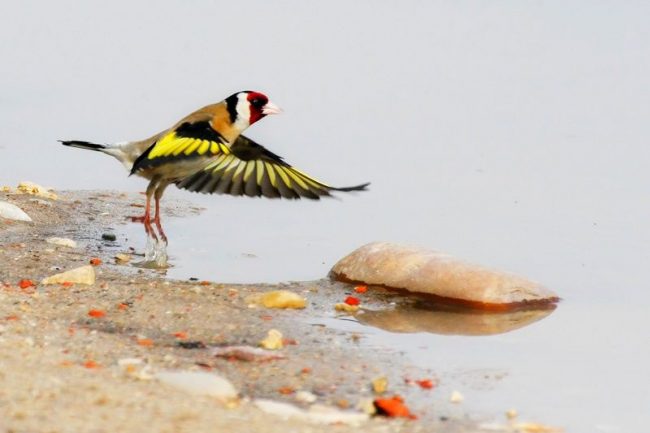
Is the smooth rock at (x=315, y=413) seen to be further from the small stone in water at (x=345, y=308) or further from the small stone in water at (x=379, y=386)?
the small stone in water at (x=345, y=308)

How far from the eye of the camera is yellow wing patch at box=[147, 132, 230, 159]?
364 inches

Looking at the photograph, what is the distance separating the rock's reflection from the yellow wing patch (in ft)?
5.53

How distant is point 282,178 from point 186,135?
2.60 ft

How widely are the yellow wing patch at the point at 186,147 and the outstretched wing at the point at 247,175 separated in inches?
13.2

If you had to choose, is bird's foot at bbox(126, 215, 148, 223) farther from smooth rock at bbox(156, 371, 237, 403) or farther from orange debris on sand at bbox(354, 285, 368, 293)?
smooth rock at bbox(156, 371, 237, 403)

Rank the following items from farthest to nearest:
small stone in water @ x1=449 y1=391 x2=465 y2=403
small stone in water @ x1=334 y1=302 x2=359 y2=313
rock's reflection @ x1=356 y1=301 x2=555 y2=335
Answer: small stone in water @ x1=334 y1=302 x2=359 y2=313 < rock's reflection @ x1=356 y1=301 x2=555 y2=335 < small stone in water @ x1=449 y1=391 x2=465 y2=403

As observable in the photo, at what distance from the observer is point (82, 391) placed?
5961mm

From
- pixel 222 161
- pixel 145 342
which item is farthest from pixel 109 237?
pixel 145 342

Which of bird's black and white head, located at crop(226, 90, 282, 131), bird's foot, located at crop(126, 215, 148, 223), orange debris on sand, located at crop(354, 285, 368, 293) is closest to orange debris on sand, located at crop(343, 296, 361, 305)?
orange debris on sand, located at crop(354, 285, 368, 293)

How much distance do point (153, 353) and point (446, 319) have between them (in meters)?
2.00

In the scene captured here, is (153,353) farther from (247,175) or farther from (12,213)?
(12,213)

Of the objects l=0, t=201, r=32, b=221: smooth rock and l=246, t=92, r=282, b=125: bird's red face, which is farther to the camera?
l=0, t=201, r=32, b=221: smooth rock

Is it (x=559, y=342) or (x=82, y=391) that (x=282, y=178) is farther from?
(x=82, y=391)

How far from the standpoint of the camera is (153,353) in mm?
6953
